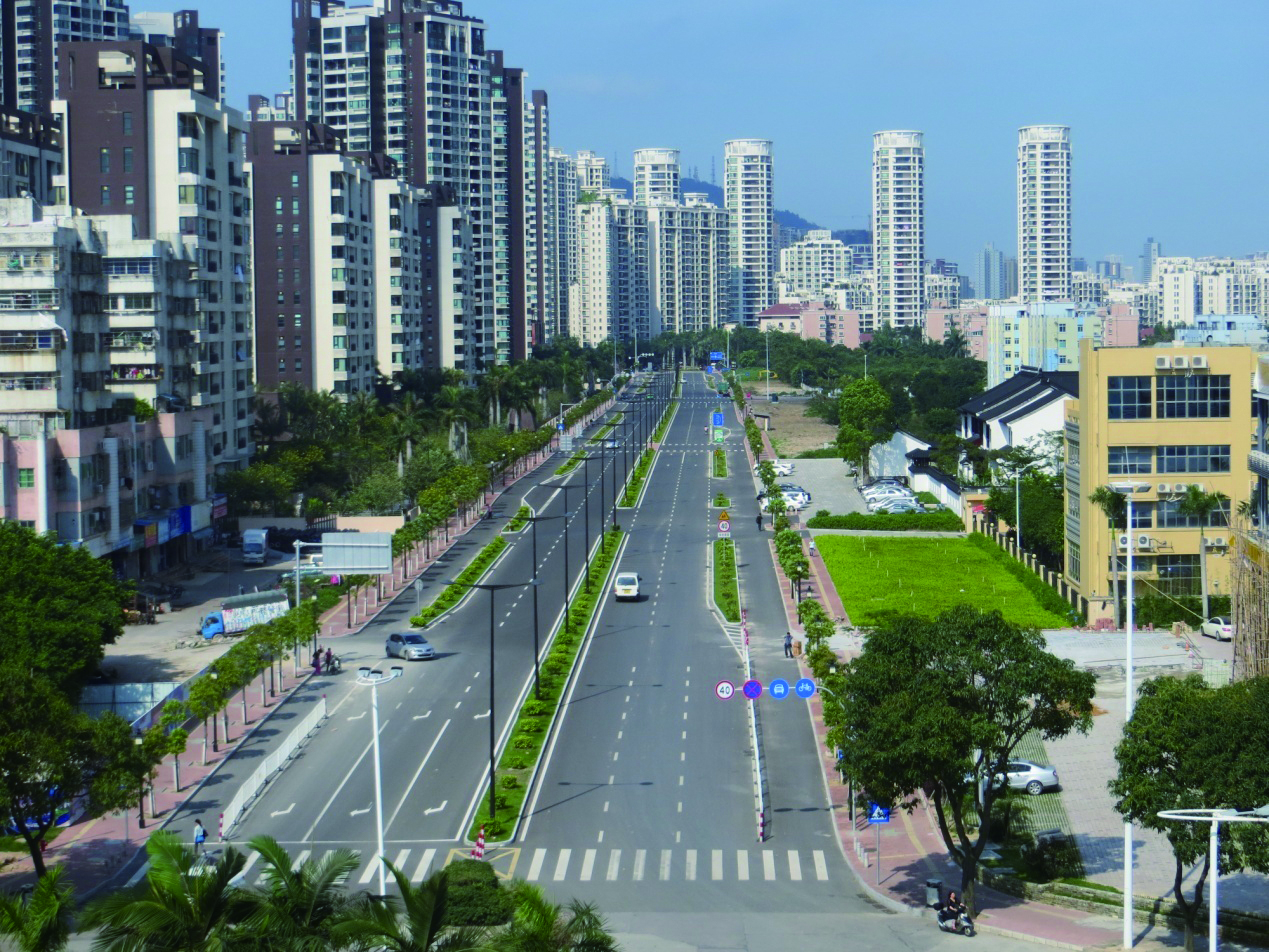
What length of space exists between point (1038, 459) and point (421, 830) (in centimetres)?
7439

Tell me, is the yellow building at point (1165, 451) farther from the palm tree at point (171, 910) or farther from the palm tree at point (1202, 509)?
the palm tree at point (171, 910)

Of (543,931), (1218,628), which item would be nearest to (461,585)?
(1218,628)

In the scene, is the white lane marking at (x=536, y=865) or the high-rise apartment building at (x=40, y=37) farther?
the high-rise apartment building at (x=40, y=37)

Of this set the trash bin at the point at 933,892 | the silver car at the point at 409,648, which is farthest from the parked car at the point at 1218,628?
the trash bin at the point at 933,892

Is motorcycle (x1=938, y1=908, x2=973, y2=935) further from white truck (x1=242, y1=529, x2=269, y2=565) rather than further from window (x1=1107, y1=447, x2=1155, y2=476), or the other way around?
white truck (x1=242, y1=529, x2=269, y2=565)

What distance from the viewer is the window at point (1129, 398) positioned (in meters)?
80.9

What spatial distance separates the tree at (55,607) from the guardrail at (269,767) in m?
8.68

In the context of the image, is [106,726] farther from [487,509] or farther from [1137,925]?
[487,509]

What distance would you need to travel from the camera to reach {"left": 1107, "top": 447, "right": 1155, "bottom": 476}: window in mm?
81125

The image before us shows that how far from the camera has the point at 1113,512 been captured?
7800 centimetres

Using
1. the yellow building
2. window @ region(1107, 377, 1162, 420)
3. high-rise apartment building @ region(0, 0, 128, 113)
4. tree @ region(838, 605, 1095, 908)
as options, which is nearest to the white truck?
the yellow building

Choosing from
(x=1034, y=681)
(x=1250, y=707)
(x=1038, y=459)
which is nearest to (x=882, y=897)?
(x=1034, y=681)

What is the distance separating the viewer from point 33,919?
94.4 ft

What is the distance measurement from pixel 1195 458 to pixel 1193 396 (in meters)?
3.07
